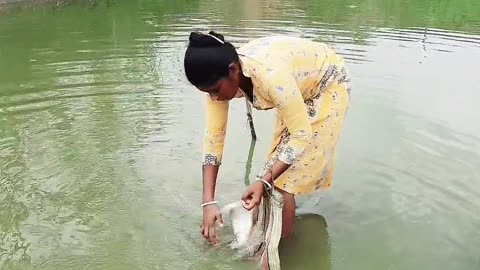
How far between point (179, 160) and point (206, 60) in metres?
2.40

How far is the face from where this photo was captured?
2492mm

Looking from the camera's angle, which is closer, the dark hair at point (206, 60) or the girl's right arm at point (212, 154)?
the dark hair at point (206, 60)

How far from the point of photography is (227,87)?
99.7 inches

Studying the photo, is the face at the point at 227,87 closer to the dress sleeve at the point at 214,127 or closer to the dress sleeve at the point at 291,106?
the dress sleeve at the point at 291,106

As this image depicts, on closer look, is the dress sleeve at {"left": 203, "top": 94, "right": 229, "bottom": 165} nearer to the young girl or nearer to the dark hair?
the young girl

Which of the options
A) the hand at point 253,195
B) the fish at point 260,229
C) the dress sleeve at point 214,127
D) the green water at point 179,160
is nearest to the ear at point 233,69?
the dress sleeve at point 214,127

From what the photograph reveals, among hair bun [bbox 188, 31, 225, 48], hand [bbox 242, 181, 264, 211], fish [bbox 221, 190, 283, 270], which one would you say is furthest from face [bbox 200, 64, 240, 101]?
fish [bbox 221, 190, 283, 270]

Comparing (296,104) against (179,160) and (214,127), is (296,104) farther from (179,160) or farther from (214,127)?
(179,160)

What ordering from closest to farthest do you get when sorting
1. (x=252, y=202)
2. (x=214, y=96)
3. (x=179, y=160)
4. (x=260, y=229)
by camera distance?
(x=214, y=96), (x=252, y=202), (x=260, y=229), (x=179, y=160)

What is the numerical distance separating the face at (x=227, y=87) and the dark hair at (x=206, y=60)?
2cm

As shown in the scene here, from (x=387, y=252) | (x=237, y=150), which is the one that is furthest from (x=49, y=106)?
(x=387, y=252)

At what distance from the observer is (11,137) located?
5102 millimetres

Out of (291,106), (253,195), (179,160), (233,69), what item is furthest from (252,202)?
(179,160)

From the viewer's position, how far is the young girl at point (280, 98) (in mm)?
2469
